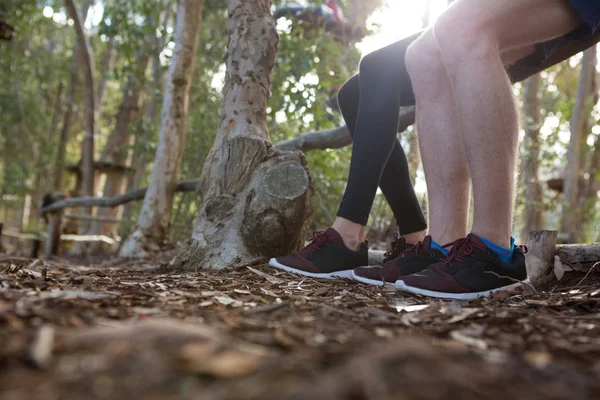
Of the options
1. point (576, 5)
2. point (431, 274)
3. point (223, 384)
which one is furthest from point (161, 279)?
point (576, 5)

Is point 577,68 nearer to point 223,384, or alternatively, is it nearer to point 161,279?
point 161,279

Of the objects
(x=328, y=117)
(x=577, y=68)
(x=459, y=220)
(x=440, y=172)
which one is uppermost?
(x=577, y=68)

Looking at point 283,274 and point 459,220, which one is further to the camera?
point 283,274

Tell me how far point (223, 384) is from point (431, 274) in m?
1.20

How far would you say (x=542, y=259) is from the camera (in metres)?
2.22

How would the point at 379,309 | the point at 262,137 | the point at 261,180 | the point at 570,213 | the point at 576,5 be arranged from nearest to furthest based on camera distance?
the point at 379,309 → the point at 576,5 → the point at 261,180 → the point at 262,137 → the point at 570,213

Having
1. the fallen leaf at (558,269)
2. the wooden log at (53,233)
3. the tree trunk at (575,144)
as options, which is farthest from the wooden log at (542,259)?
the tree trunk at (575,144)

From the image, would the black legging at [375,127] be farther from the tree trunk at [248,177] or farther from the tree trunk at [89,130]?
the tree trunk at [89,130]

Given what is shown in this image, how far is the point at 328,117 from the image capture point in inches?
212

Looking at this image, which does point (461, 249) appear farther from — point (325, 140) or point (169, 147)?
point (169, 147)

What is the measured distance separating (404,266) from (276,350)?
4.04 feet

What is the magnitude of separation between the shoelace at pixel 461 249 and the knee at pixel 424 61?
672mm

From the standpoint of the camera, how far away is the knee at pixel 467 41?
167cm

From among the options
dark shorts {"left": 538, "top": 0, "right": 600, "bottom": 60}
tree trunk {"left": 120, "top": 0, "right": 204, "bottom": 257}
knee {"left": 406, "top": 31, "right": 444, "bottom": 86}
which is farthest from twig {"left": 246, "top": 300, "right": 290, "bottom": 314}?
tree trunk {"left": 120, "top": 0, "right": 204, "bottom": 257}
